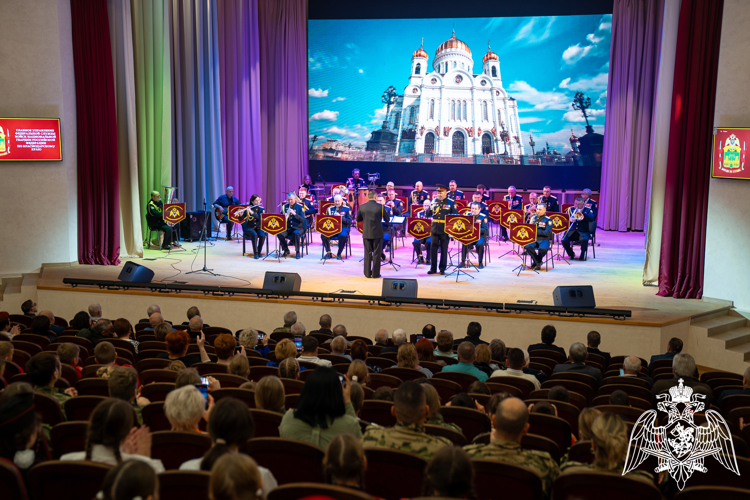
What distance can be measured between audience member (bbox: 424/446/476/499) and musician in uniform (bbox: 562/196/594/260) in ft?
36.0

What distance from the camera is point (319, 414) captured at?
3385 mm

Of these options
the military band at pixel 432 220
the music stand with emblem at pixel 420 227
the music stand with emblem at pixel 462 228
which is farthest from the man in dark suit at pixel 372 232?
the music stand with emblem at pixel 462 228

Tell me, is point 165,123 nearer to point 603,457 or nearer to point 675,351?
point 675,351

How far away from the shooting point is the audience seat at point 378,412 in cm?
404

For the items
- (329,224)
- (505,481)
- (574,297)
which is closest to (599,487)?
(505,481)

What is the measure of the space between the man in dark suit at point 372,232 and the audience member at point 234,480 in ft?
29.0

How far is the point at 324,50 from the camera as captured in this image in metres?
20.2

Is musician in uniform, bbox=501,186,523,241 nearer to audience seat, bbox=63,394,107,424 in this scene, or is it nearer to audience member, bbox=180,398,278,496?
audience seat, bbox=63,394,107,424

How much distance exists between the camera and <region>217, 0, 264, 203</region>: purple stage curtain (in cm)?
1745

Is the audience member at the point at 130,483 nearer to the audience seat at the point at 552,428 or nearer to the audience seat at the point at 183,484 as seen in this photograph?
the audience seat at the point at 183,484

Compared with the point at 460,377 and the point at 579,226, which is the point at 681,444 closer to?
the point at 460,377

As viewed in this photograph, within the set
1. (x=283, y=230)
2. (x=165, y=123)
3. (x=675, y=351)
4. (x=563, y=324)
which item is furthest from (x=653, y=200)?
(x=165, y=123)

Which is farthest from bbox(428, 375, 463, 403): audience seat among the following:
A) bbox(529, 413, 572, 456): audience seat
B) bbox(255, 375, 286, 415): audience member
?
bbox(255, 375, 286, 415): audience member

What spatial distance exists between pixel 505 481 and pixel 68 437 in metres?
2.29
